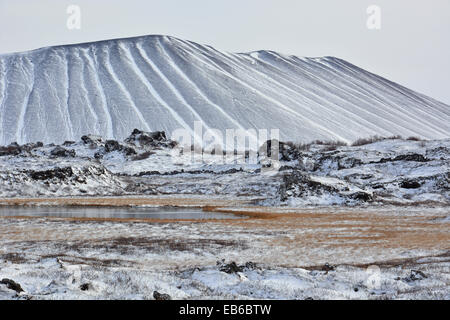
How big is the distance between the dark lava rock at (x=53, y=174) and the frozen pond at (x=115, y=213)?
41.1 feet

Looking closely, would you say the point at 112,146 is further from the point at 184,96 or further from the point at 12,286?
the point at 12,286

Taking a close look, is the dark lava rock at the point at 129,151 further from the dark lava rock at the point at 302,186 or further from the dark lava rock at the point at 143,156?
the dark lava rock at the point at 302,186

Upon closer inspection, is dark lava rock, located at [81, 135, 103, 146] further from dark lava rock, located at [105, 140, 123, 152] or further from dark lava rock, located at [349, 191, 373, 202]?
dark lava rock, located at [349, 191, 373, 202]

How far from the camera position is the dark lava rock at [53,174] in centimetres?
4275

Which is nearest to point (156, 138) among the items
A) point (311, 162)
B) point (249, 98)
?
point (311, 162)

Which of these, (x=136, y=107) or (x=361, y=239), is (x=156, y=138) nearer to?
(x=136, y=107)

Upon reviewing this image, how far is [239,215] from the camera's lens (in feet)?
89.9

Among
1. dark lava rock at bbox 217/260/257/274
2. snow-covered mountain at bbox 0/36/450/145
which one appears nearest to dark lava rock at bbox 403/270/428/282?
dark lava rock at bbox 217/260/257/274

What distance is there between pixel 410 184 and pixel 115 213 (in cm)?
2542

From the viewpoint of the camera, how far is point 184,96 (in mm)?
A: 109938

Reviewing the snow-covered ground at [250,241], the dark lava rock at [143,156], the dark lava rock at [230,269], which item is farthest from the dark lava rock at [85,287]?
Answer: the dark lava rock at [143,156]

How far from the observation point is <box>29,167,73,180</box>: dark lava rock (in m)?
42.8

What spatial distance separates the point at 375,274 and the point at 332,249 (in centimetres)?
492

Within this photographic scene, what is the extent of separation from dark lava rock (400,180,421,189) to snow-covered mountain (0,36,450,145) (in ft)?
187
